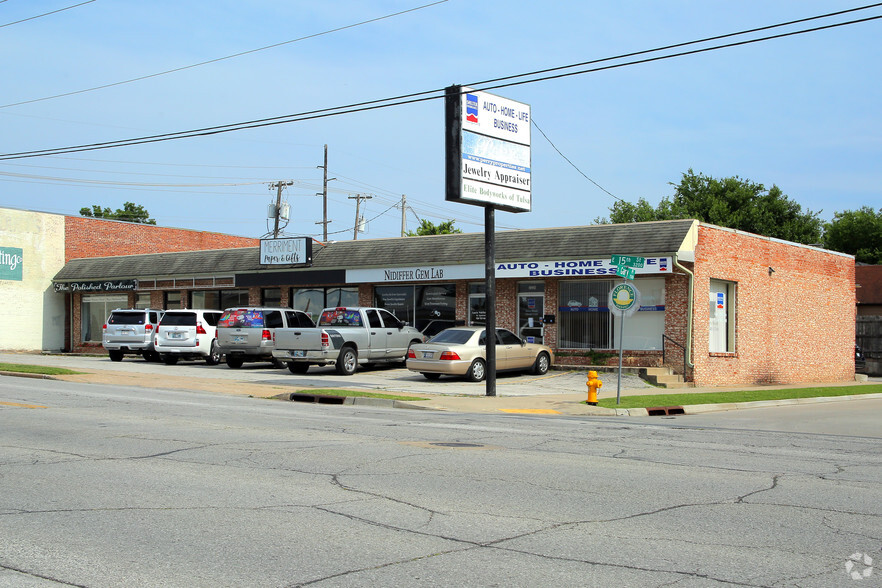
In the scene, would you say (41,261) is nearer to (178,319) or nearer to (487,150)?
(178,319)

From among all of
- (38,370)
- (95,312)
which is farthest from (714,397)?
(95,312)

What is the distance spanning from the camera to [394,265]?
100ft

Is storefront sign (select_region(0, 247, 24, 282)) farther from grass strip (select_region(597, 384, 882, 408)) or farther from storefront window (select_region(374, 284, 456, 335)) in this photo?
grass strip (select_region(597, 384, 882, 408))

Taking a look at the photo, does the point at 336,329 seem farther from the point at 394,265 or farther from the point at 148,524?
the point at 148,524

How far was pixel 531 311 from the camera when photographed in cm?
2839

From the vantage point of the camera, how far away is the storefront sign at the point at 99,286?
38.5m

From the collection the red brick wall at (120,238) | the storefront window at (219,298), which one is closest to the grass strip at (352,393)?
the storefront window at (219,298)

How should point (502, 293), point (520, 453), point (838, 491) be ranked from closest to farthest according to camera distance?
point (838, 491) < point (520, 453) < point (502, 293)

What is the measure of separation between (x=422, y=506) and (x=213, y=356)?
80.3 feet

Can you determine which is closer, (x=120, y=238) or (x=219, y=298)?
(x=219, y=298)

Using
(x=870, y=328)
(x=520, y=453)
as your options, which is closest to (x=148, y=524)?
(x=520, y=453)

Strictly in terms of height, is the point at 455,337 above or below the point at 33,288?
below

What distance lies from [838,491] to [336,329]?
18.4 meters

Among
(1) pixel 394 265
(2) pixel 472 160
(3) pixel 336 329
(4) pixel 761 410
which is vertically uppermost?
(2) pixel 472 160
